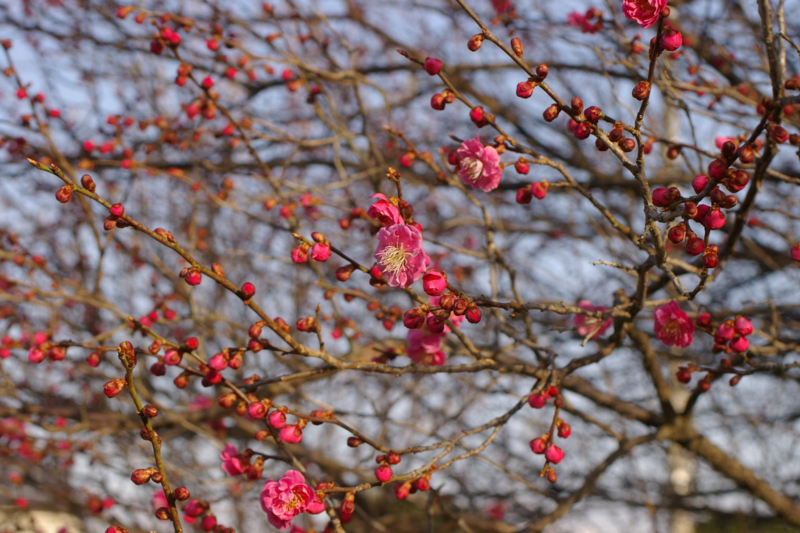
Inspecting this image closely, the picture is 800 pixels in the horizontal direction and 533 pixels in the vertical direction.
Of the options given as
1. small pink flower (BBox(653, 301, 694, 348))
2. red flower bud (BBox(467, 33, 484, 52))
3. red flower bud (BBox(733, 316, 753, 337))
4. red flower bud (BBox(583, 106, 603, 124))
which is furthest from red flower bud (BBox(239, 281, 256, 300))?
red flower bud (BBox(733, 316, 753, 337))

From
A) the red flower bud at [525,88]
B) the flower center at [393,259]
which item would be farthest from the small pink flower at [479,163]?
the flower center at [393,259]

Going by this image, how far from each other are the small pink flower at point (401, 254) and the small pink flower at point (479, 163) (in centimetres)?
49

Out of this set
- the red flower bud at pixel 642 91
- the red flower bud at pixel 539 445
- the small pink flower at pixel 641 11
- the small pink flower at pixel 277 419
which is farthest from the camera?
the red flower bud at pixel 539 445

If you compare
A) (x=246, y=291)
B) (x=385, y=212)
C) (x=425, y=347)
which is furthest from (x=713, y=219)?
(x=246, y=291)

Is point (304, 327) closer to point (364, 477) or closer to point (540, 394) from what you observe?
point (540, 394)

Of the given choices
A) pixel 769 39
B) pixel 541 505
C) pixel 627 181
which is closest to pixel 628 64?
pixel 769 39

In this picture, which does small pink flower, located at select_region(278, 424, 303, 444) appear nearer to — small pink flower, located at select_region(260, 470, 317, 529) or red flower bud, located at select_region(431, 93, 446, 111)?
small pink flower, located at select_region(260, 470, 317, 529)

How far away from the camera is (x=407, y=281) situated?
1665 mm

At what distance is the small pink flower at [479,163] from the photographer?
1.98 meters

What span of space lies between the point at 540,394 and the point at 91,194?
1395 mm

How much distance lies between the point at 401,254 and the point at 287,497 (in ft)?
2.47

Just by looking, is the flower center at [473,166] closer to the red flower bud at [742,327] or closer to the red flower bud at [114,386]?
the red flower bud at [742,327]

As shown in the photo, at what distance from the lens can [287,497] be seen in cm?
176

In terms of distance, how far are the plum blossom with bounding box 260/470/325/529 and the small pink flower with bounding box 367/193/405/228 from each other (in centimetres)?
75
